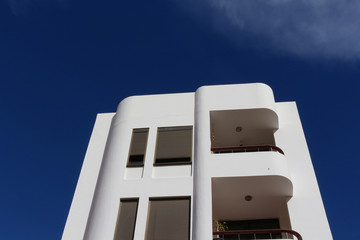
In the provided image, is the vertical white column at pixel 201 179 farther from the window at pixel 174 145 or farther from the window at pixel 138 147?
the window at pixel 138 147

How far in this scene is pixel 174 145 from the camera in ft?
41.9

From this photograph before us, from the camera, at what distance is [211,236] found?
9961 millimetres

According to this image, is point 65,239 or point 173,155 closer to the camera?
point 65,239

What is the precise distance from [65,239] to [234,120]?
24.9 ft

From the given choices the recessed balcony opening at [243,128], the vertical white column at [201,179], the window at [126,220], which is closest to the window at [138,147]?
the window at [126,220]

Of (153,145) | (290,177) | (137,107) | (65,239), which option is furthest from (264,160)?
(65,239)

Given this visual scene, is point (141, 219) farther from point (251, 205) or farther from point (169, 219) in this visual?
point (251, 205)

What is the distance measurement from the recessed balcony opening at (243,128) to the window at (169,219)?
2636 mm

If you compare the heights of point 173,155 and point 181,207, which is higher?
point 173,155

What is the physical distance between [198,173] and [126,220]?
2.81 metres

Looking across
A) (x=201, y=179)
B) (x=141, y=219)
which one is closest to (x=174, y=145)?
(x=201, y=179)

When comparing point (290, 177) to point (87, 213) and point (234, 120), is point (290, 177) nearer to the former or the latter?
point (234, 120)

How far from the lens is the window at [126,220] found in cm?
1063

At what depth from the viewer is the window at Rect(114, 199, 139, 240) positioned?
10630mm
